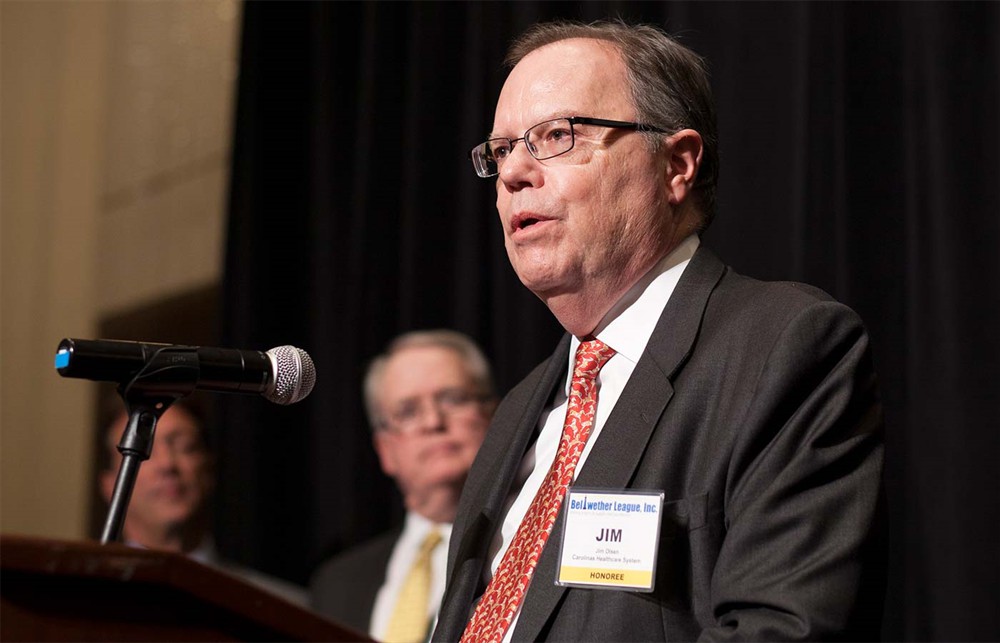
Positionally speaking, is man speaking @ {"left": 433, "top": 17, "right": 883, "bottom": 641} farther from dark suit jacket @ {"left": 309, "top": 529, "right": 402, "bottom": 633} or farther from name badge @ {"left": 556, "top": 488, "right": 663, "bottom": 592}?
dark suit jacket @ {"left": 309, "top": 529, "right": 402, "bottom": 633}

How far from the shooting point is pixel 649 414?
1.70 metres

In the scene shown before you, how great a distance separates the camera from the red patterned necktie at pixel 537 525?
5.69ft

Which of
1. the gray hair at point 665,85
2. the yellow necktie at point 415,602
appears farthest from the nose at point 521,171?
the yellow necktie at point 415,602

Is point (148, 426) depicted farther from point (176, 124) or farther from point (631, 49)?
point (176, 124)

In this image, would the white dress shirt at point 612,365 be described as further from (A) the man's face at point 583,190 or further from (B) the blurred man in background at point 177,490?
(B) the blurred man in background at point 177,490

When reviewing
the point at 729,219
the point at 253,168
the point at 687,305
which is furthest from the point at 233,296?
the point at 687,305

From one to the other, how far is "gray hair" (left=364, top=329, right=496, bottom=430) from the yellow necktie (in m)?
0.48

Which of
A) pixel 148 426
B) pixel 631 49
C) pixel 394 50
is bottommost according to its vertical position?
pixel 148 426

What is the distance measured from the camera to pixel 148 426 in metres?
1.55

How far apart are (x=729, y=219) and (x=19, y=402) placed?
3723 mm

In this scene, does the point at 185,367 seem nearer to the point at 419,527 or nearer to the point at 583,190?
the point at 583,190

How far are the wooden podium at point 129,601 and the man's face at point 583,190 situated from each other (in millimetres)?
951

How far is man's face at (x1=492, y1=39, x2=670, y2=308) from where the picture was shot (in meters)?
1.98

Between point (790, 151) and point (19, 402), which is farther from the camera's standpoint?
point (19, 402)
